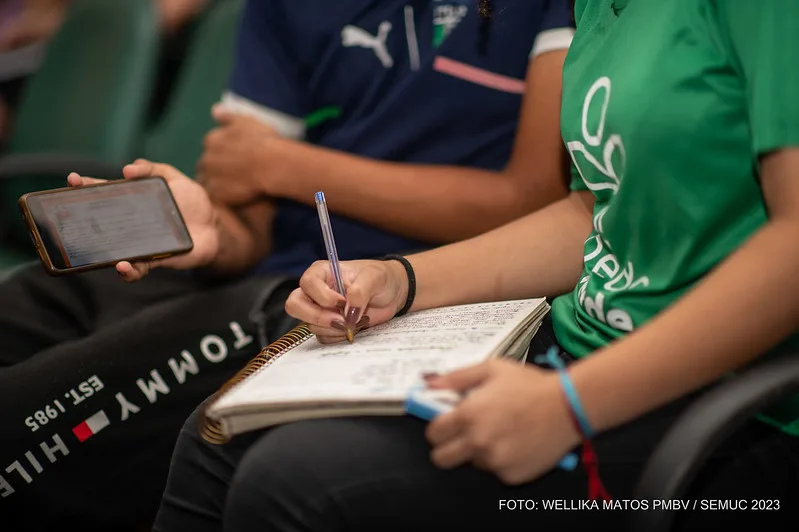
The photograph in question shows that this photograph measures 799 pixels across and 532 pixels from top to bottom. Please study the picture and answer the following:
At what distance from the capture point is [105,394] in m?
0.96

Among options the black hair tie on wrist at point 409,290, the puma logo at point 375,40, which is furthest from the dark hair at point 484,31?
the black hair tie on wrist at point 409,290

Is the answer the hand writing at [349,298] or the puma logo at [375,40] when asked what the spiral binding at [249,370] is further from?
the puma logo at [375,40]

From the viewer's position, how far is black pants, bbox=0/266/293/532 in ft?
3.06

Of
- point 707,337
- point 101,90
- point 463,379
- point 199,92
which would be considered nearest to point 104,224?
point 463,379

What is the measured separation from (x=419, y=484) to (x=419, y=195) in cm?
56

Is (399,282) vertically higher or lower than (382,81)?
lower

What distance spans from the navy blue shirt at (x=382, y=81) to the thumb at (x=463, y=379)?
0.56m

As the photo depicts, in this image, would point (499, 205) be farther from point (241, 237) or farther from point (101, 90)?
point (101, 90)

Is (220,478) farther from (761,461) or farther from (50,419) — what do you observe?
(761,461)

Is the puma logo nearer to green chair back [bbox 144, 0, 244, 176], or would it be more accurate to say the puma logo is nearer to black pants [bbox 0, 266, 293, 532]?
black pants [bbox 0, 266, 293, 532]

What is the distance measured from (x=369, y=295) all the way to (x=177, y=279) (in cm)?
54

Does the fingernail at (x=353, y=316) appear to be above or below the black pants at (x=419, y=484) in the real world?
above

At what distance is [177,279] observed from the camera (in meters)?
1.22

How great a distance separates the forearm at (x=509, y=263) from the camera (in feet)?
2.82
